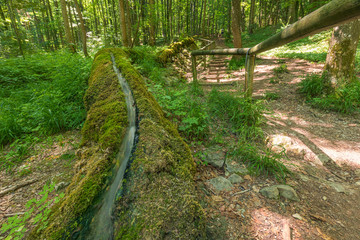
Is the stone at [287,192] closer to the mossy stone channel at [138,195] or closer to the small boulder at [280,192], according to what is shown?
the small boulder at [280,192]

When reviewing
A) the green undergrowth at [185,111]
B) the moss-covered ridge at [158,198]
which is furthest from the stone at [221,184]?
the green undergrowth at [185,111]

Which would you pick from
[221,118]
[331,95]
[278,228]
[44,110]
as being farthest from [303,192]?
[44,110]

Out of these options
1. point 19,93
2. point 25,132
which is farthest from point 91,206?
point 19,93

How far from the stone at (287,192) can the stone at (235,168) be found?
17.4 inches

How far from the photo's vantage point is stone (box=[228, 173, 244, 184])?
84.7 inches

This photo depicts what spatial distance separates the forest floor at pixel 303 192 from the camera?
151 cm

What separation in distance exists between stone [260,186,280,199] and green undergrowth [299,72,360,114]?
3.77 metres

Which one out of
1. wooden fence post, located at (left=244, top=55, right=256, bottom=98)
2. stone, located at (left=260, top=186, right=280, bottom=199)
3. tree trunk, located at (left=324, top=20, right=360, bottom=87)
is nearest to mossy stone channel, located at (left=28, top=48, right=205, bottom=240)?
stone, located at (left=260, top=186, right=280, bottom=199)

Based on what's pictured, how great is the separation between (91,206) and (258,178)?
204 cm

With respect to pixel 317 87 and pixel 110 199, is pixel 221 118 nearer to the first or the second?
pixel 110 199

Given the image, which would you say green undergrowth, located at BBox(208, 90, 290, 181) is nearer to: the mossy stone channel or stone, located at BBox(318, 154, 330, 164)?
stone, located at BBox(318, 154, 330, 164)

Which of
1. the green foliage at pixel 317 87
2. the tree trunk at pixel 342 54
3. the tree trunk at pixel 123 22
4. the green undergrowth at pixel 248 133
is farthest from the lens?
the tree trunk at pixel 123 22

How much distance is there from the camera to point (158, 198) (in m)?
1.16

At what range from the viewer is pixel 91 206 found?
3.65ft
